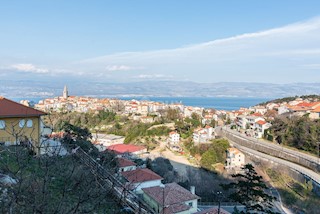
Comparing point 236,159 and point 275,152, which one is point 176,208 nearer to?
point 236,159

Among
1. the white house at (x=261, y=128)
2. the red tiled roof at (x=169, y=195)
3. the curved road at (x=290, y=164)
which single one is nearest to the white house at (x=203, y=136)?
the curved road at (x=290, y=164)

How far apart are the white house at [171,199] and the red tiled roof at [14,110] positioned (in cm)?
631

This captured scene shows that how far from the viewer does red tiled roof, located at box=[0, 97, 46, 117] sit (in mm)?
12023

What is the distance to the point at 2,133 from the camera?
11953 millimetres

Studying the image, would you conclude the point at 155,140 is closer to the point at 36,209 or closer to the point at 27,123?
the point at 27,123

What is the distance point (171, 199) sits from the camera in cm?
1359

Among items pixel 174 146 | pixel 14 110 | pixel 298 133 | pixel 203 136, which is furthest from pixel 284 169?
pixel 14 110

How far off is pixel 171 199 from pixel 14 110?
7.94 meters

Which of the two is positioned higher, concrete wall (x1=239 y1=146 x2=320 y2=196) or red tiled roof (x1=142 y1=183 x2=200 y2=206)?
red tiled roof (x1=142 y1=183 x2=200 y2=206)

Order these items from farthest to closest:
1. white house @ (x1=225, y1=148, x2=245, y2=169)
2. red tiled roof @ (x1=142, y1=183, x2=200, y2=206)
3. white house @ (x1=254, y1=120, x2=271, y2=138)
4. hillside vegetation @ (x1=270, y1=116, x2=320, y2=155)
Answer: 1. white house @ (x1=254, y1=120, x2=271, y2=138)
2. white house @ (x1=225, y1=148, x2=245, y2=169)
3. hillside vegetation @ (x1=270, y1=116, x2=320, y2=155)
4. red tiled roof @ (x1=142, y1=183, x2=200, y2=206)

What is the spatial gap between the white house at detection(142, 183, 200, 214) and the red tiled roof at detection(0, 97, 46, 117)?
20.7 feet

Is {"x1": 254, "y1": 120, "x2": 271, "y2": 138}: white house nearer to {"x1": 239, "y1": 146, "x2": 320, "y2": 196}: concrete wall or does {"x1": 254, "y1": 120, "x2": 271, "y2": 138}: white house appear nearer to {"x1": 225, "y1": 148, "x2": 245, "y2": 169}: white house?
{"x1": 239, "y1": 146, "x2": 320, "y2": 196}: concrete wall

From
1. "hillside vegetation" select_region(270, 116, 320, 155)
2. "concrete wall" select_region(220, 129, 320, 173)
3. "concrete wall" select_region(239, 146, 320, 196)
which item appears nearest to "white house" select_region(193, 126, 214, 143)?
"concrete wall" select_region(220, 129, 320, 173)

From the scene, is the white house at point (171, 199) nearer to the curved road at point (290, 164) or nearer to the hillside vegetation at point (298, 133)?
the curved road at point (290, 164)
